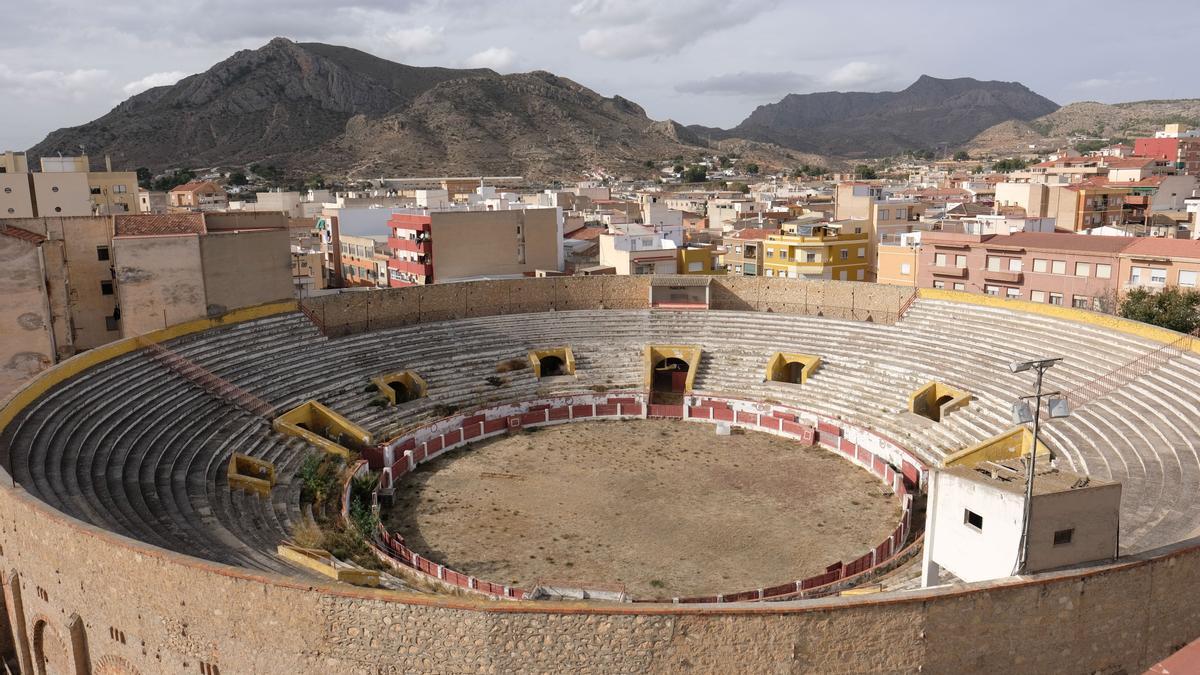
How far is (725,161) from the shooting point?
177375 mm

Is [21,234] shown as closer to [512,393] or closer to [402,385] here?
[402,385]

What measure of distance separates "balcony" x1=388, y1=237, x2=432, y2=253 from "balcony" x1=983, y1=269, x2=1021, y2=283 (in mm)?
29902

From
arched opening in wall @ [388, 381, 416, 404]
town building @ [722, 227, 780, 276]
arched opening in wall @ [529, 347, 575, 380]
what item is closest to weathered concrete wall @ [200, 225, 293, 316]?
arched opening in wall @ [388, 381, 416, 404]

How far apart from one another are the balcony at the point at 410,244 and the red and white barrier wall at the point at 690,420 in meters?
17.7

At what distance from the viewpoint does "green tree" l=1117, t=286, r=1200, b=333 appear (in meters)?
32.5

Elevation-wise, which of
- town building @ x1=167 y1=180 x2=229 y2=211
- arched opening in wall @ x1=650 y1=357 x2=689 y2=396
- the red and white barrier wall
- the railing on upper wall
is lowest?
the red and white barrier wall

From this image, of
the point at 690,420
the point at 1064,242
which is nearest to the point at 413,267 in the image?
the point at 690,420

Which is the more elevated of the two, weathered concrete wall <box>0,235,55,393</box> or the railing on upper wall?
weathered concrete wall <box>0,235,55,393</box>

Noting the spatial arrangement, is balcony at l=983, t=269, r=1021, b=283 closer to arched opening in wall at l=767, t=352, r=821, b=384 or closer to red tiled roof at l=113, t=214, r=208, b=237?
arched opening in wall at l=767, t=352, r=821, b=384

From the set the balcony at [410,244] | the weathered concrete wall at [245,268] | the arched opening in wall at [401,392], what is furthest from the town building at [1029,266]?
the weathered concrete wall at [245,268]

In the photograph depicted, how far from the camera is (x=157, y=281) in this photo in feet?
102

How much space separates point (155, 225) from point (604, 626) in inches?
1079

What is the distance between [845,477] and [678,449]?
608 centimetres

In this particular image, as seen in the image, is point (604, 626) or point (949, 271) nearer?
point (604, 626)
